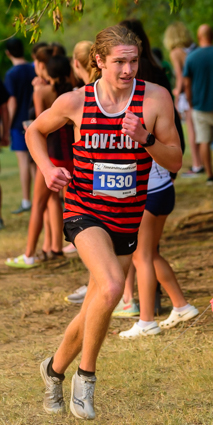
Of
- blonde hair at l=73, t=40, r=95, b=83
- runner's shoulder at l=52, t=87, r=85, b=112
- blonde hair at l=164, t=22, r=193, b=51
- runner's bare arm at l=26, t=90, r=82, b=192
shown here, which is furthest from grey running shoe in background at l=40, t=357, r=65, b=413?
blonde hair at l=164, t=22, r=193, b=51

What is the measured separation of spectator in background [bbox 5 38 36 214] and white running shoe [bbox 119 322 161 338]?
194 inches

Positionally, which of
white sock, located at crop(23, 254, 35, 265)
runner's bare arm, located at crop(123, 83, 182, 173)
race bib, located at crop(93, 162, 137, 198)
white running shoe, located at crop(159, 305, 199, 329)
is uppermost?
runner's bare arm, located at crop(123, 83, 182, 173)

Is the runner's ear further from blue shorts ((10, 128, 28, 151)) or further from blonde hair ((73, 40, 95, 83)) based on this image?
blue shorts ((10, 128, 28, 151))

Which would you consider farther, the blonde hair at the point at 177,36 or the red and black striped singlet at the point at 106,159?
the blonde hair at the point at 177,36

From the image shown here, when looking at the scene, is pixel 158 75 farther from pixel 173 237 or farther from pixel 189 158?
pixel 189 158

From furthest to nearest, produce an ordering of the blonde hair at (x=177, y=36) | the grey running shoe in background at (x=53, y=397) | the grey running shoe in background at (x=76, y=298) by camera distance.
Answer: the blonde hair at (x=177, y=36) < the grey running shoe in background at (x=76, y=298) < the grey running shoe in background at (x=53, y=397)

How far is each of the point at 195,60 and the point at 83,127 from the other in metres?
7.36

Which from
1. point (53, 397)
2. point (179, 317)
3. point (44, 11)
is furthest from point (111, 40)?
point (179, 317)

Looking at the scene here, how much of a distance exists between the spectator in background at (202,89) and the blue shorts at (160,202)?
5.87 meters

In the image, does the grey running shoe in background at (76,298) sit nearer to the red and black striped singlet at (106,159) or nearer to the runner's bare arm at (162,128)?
the red and black striped singlet at (106,159)

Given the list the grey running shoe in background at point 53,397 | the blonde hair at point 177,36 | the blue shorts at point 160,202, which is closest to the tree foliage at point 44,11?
the blue shorts at point 160,202

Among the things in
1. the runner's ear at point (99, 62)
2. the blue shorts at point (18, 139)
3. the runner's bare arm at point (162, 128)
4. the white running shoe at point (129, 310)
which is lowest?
the blue shorts at point (18, 139)

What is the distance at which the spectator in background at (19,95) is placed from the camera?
9.48 m

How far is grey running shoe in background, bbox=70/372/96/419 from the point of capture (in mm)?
3311
